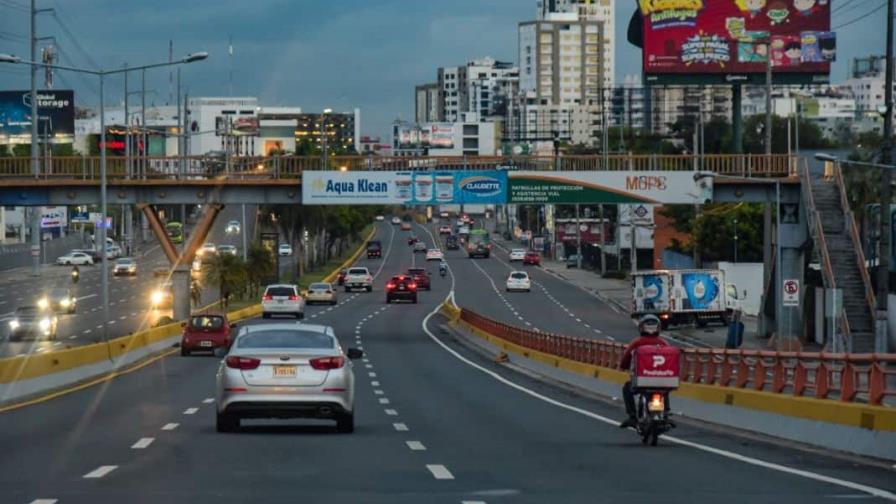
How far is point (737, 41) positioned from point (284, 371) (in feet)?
187

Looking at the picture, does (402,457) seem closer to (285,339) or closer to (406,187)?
(285,339)

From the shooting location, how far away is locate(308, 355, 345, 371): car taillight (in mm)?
22906

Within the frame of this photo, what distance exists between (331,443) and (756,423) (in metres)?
7.00

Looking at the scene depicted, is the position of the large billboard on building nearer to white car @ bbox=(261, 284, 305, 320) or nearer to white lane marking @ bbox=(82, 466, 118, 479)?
white car @ bbox=(261, 284, 305, 320)

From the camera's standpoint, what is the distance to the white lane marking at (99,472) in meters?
17.0

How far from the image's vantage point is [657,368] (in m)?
21.4

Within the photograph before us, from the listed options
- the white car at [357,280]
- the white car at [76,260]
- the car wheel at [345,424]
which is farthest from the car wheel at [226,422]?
the white car at [76,260]

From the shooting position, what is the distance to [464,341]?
65.9 metres

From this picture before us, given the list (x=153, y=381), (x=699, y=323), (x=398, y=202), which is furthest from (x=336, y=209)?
(x=153, y=381)

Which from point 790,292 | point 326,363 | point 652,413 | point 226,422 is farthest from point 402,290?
point 652,413

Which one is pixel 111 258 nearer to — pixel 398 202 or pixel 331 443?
pixel 398 202

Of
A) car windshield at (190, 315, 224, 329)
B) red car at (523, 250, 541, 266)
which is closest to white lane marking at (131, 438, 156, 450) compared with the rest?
car windshield at (190, 315, 224, 329)

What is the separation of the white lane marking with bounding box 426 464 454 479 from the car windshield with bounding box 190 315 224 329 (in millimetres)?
36029

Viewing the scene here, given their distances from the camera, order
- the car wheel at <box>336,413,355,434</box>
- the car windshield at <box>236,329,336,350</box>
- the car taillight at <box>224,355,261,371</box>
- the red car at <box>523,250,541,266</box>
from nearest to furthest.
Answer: the car taillight at <box>224,355,261,371</box>, the car windshield at <box>236,329,336,350</box>, the car wheel at <box>336,413,355,434</box>, the red car at <box>523,250,541,266</box>
